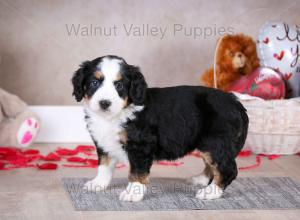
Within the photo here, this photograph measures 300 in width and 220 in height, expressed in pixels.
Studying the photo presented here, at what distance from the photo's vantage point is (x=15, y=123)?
3.33 metres

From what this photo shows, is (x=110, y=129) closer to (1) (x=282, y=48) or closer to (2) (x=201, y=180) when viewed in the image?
(2) (x=201, y=180)

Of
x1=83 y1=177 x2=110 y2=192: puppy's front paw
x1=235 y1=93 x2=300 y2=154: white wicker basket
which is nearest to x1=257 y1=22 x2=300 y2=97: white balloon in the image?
x1=235 y1=93 x2=300 y2=154: white wicker basket

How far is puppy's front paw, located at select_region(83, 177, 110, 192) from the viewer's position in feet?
8.72

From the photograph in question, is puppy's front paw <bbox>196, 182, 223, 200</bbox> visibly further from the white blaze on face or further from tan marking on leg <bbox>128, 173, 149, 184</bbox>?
the white blaze on face

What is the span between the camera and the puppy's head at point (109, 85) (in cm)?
236

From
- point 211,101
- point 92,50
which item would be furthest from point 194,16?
point 211,101

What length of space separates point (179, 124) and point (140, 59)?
4.49ft

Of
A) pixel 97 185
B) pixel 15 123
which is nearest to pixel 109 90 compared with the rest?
pixel 97 185

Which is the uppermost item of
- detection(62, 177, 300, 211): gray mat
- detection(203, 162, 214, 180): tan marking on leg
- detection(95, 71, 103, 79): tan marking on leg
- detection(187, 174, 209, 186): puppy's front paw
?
detection(95, 71, 103, 79): tan marking on leg

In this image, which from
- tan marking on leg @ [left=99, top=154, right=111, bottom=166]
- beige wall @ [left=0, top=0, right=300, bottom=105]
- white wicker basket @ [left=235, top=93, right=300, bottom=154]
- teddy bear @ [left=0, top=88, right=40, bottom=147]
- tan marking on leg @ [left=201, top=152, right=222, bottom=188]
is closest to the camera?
tan marking on leg @ [left=201, top=152, right=222, bottom=188]

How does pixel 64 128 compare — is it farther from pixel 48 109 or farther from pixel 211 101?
pixel 211 101

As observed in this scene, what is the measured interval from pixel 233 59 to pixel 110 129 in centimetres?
137

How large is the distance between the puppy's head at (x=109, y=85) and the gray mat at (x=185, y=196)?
40cm

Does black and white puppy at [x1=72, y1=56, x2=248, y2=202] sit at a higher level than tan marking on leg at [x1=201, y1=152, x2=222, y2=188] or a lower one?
higher
